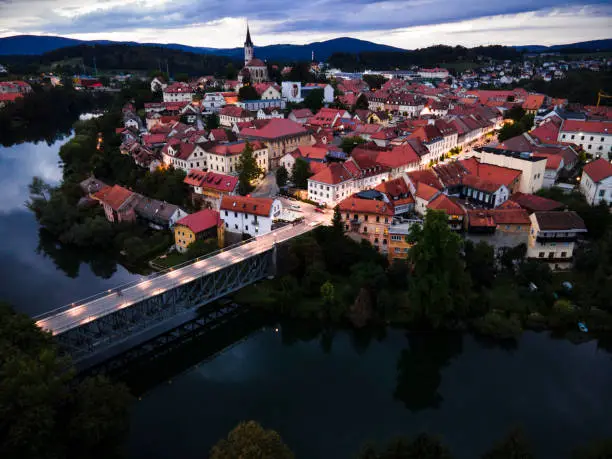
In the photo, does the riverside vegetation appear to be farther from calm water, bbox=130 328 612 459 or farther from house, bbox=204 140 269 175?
house, bbox=204 140 269 175

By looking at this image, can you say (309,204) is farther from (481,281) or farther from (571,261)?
(571,261)

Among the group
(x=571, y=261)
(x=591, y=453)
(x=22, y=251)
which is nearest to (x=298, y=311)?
(x=591, y=453)

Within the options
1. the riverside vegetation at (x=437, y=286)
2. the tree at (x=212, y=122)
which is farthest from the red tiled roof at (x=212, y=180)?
the tree at (x=212, y=122)

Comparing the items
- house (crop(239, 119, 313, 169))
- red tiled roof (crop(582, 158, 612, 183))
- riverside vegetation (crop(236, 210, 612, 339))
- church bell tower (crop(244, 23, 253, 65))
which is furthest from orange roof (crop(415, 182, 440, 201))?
church bell tower (crop(244, 23, 253, 65))

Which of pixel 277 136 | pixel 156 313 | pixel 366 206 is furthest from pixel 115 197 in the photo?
pixel 366 206

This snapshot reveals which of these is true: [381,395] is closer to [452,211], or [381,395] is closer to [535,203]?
[452,211]

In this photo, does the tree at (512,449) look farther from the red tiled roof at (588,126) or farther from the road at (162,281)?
the red tiled roof at (588,126)

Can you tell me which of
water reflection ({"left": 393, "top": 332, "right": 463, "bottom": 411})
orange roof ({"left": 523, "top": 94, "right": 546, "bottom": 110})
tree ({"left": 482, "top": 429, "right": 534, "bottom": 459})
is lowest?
water reflection ({"left": 393, "top": 332, "right": 463, "bottom": 411})
